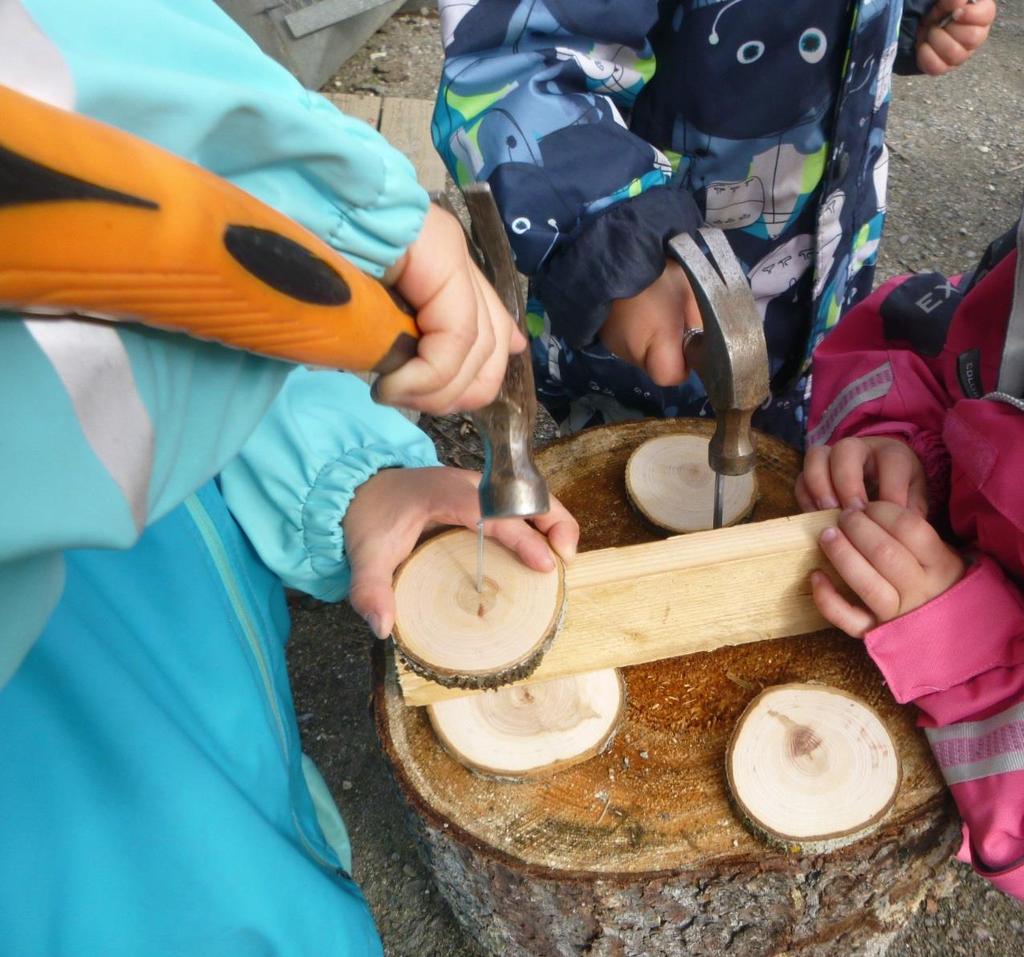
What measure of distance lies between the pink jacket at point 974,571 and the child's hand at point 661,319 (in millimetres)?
433

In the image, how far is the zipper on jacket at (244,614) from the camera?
117cm

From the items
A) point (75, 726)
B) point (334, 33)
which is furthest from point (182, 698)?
point (334, 33)

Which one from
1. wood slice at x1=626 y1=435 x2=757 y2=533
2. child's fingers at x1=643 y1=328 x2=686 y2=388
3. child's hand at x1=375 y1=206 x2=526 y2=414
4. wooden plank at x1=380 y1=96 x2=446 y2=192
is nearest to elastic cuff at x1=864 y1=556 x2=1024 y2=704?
wood slice at x1=626 y1=435 x2=757 y2=533

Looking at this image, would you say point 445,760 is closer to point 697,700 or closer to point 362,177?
point 697,700

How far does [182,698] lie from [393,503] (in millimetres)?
384

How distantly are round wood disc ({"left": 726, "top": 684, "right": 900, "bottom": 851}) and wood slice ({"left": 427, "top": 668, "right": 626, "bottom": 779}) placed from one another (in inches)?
7.3

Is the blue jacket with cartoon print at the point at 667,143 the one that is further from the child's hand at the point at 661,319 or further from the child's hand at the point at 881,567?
the child's hand at the point at 881,567

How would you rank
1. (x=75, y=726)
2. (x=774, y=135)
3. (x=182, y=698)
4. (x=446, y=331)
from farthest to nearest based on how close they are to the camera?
(x=774, y=135)
(x=182, y=698)
(x=75, y=726)
(x=446, y=331)

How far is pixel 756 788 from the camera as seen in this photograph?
1087 millimetres

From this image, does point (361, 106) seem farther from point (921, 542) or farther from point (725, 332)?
point (921, 542)

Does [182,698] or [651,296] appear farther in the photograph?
[651,296]

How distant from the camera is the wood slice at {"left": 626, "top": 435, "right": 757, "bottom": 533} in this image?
1.40 meters

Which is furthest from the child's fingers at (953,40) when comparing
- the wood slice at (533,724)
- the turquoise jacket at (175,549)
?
the wood slice at (533,724)

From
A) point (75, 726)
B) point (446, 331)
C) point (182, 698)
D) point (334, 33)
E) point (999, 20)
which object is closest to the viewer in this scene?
point (446, 331)
